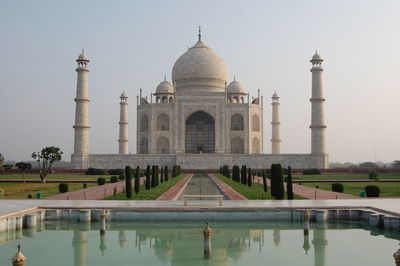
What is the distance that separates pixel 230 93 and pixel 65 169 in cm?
1462

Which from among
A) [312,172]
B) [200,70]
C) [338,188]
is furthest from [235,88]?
[338,188]

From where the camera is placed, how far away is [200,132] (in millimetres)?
38406

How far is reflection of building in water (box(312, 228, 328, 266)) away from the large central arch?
95.3 feet

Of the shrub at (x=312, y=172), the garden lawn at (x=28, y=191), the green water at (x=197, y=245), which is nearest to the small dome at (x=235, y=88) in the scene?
the shrub at (x=312, y=172)

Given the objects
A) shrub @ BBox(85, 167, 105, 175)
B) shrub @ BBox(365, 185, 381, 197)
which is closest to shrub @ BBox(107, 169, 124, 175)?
shrub @ BBox(85, 167, 105, 175)

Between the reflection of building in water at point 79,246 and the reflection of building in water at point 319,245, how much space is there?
3.31m

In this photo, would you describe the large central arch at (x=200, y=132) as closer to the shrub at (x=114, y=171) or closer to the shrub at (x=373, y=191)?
the shrub at (x=114, y=171)

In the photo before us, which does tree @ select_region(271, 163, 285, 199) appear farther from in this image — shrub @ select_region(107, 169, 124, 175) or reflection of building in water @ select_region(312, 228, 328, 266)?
shrub @ select_region(107, 169, 124, 175)

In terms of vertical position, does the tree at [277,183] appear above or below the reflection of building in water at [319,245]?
above

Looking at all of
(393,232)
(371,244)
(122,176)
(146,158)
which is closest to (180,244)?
(371,244)

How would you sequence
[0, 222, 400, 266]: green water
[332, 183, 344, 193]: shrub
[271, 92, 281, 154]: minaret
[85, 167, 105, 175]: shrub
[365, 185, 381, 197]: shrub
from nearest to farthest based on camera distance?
[0, 222, 400, 266]: green water → [365, 185, 381, 197]: shrub → [332, 183, 344, 193]: shrub → [85, 167, 105, 175]: shrub → [271, 92, 281, 154]: minaret

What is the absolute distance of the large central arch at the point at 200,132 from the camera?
38.1m

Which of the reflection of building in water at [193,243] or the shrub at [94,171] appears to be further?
the shrub at [94,171]

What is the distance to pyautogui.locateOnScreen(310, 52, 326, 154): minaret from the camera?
31913 mm
